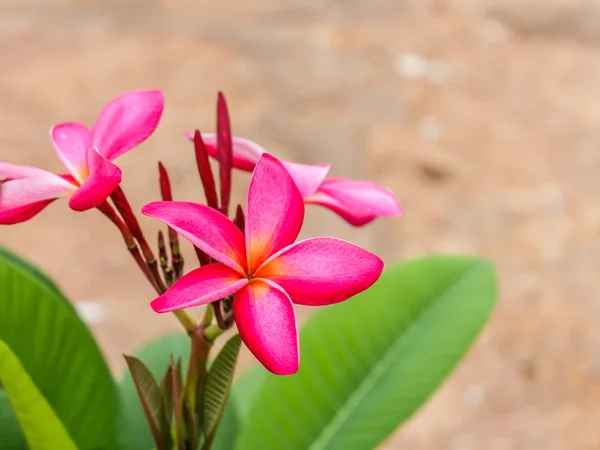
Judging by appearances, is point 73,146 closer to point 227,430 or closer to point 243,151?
point 243,151

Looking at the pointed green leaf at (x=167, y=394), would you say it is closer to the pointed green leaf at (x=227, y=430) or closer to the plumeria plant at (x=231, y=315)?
the plumeria plant at (x=231, y=315)

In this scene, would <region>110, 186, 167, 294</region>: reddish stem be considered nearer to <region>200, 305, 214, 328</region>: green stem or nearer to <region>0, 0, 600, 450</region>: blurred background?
<region>200, 305, 214, 328</region>: green stem

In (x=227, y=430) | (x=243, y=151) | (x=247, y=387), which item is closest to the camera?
(x=243, y=151)

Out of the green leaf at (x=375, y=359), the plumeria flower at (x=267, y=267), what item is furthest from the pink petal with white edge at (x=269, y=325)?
the green leaf at (x=375, y=359)

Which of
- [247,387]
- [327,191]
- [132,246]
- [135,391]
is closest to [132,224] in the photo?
[132,246]

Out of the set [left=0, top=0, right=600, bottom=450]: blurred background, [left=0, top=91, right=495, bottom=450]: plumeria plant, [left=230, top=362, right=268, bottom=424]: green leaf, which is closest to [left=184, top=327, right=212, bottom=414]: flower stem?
[left=0, top=91, right=495, bottom=450]: plumeria plant

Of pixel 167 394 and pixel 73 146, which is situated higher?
pixel 73 146

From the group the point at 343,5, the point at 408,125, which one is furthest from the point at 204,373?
the point at 343,5
